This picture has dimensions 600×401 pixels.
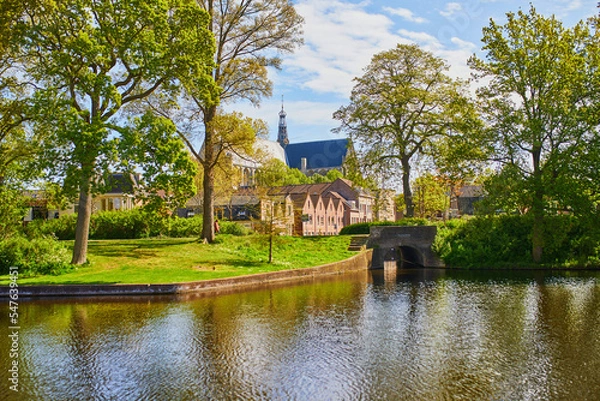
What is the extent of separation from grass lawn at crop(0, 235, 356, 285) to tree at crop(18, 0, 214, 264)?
248 centimetres

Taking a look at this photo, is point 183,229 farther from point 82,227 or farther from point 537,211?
point 537,211

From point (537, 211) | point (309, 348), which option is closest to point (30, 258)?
point (309, 348)

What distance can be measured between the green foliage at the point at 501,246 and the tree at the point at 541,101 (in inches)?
52.0

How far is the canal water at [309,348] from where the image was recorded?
9125 millimetres

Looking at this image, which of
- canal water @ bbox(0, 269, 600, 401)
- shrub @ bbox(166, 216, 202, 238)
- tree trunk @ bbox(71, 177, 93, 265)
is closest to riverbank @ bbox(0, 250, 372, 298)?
canal water @ bbox(0, 269, 600, 401)

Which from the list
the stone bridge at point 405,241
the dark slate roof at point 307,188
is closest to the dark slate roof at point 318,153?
the dark slate roof at point 307,188

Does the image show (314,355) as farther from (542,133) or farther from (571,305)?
(542,133)

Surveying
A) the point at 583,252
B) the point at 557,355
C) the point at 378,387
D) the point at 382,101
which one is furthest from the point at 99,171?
the point at 583,252

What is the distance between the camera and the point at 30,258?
2291 centimetres

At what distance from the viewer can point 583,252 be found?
3309 centimetres

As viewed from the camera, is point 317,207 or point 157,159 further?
point 317,207

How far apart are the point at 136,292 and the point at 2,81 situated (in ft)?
52.7

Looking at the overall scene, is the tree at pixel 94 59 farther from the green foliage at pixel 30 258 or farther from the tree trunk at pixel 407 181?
the tree trunk at pixel 407 181

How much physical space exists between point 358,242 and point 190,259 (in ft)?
48.3
